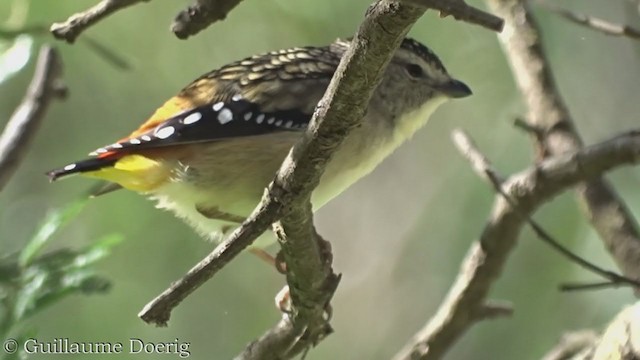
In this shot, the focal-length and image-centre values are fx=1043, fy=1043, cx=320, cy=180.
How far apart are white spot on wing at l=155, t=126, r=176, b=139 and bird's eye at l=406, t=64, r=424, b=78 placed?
807 mm

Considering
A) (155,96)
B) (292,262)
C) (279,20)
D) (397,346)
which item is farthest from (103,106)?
(292,262)

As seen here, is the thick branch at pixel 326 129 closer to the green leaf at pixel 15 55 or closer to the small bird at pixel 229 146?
the small bird at pixel 229 146

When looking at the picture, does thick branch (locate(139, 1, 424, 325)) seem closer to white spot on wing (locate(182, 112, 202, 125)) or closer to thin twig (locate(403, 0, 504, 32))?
thin twig (locate(403, 0, 504, 32))

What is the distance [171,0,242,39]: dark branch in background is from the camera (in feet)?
6.37

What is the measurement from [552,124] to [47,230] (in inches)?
54.3

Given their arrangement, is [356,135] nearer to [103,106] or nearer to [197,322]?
[197,322]

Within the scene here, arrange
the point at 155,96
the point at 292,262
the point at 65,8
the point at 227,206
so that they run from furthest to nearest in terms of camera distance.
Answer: the point at 155,96 < the point at 65,8 < the point at 227,206 < the point at 292,262

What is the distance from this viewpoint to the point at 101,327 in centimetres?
420

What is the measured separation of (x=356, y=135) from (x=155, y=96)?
2401 millimetres

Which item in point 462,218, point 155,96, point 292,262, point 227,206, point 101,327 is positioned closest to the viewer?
point 292,262

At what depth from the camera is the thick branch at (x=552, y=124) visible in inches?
102

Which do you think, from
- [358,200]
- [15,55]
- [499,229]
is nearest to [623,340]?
[499,229]

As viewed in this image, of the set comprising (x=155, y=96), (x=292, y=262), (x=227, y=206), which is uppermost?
(x=155, y=96)

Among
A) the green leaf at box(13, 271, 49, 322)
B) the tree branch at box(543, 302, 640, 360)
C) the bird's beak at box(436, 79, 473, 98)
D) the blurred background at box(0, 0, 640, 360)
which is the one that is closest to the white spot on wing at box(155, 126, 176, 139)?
the green leaf at box(13, 271, 49, 322)
